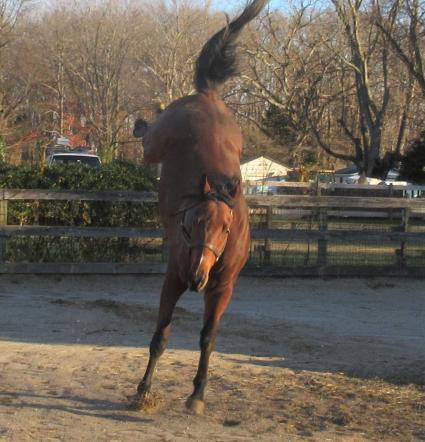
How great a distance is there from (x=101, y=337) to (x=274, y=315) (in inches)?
107

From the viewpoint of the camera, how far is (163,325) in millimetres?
5789

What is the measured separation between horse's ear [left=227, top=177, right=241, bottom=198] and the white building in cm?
2973

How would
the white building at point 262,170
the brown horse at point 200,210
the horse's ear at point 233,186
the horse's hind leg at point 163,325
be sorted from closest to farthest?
the brown horse at point 200,210 → the horse's ear at point 233,186 → the horse's hind leg at point 163,325 → the white building at point 262,170

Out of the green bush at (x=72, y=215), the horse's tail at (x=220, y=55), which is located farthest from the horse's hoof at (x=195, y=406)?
the green bush at (x=72, y=215)

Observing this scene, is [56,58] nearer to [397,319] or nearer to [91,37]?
[91,37]

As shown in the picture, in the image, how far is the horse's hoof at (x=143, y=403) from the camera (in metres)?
5.45

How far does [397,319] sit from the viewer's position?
10.0 metres

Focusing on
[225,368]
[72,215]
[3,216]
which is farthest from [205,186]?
[72,215]

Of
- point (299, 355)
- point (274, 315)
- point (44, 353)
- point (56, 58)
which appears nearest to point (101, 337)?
point (44, 353)

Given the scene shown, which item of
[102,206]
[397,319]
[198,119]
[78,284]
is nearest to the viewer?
[198,119]

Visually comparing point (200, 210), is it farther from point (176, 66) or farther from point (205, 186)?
point (176, 66)

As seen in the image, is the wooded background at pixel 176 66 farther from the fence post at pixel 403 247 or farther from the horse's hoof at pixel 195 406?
the horse's hoof at pixel 195 406

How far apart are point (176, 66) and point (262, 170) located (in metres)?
6.63

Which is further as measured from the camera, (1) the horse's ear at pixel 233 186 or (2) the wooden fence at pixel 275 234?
(2) the wooden fence at pixel 275 234
